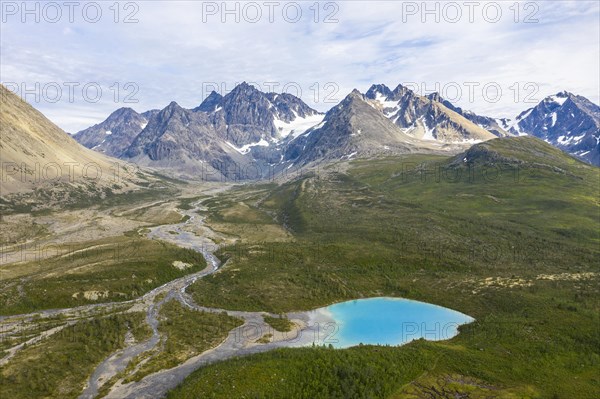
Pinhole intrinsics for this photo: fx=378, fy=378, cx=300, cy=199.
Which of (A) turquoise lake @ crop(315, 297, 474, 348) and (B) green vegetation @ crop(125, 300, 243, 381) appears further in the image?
(A) turquoise lake @ crop(315, 297, 474, 348)

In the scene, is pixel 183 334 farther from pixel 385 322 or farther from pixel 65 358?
pixel 385 322

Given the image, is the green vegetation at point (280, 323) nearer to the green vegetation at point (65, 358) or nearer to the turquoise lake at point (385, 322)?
the turquoise lake at point (385, 322)

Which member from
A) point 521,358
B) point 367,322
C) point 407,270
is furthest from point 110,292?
point 521,358

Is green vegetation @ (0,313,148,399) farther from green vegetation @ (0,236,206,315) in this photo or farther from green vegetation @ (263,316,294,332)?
green vegetation @ (263,316,294,332)

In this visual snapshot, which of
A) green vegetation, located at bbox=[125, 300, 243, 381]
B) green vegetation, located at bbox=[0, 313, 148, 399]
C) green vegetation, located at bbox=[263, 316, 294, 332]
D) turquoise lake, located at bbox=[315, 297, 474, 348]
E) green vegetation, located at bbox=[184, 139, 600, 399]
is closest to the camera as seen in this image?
green vegetation, located at bbox=[0, 313, 148, 399]

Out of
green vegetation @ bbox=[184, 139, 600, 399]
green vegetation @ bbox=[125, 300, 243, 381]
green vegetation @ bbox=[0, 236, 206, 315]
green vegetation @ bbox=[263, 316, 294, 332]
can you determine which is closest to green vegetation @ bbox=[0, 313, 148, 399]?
green vegetation @ bbox=[125, 300, 243, 381]

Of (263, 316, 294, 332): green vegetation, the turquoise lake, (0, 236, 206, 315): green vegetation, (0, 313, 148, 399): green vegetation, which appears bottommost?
the turquoise lake
